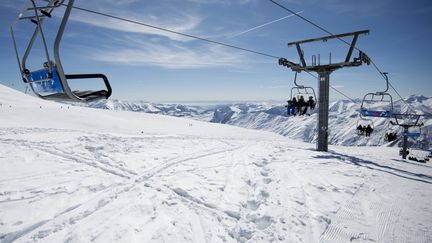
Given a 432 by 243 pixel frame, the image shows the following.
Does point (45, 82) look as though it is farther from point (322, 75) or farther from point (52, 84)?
point (322, 75)

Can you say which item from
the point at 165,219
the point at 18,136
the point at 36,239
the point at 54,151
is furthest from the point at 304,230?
the point at 18,136

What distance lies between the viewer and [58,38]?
4.11m

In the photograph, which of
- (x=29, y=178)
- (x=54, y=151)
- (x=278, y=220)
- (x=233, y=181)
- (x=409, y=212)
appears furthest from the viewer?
(x=54, y=151)

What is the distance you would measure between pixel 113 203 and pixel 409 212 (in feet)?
26.5

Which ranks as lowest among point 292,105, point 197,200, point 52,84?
point 197,200

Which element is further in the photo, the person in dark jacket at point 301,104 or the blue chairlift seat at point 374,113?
the blue chairlift seat at point 374,113

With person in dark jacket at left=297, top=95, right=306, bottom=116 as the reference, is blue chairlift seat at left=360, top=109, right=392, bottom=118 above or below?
below

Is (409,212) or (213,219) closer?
(213,219)

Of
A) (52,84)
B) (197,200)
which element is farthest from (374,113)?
(52,84)

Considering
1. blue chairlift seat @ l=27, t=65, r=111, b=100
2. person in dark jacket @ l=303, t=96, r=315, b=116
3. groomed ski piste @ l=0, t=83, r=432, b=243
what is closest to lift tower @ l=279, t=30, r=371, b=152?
person in dark jacket @ l=303, t=96, r=315, b=116

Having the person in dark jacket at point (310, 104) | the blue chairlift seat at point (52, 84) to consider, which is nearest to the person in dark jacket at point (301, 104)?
the person in dark jacket at point (310, 104)

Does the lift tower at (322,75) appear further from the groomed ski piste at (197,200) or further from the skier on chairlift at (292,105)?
the groomed ski piste at (197,200)

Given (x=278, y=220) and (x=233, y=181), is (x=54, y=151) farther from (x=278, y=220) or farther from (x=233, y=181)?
(x=278, y=220)

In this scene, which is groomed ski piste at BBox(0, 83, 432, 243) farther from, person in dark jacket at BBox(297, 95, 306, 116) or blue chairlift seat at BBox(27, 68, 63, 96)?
person in dark jacket at BBox(297, 95, 306, 116)
